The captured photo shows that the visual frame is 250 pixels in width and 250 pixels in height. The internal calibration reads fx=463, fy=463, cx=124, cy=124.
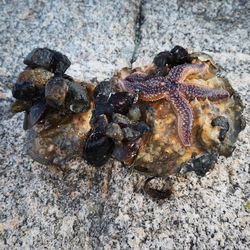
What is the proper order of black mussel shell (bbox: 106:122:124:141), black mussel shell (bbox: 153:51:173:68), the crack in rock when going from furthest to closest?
the crack in rock
black mussel shell (bbox: 153:51:173:68)
black mussel shell (bbox: 106:122:124:141)

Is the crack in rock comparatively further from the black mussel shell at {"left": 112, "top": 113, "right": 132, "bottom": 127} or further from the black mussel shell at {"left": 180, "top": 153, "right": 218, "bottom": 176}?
the black mussel shell at {"left": 180, "top": 153, "right": 218, "bottom": 176}

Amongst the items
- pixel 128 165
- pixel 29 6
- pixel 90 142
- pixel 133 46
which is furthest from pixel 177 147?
pixel 29 6

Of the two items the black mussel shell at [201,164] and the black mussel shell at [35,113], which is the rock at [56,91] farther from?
the black mussel shell at [201,164]

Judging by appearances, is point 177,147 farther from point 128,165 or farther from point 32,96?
point 32,96

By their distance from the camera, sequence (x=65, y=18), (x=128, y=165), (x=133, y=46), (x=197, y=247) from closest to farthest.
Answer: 1. (x=197, y=247)
2. (x=128, y=165)
3. (x=133, y=46)
4. (x=65, y=18)

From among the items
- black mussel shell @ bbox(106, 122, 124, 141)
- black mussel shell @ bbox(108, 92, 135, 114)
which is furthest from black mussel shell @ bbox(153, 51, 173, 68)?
black mussel shell @ bbox(106, 122, 124, 141)

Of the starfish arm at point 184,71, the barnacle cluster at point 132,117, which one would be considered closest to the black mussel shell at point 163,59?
the barnacle cluster at point 132,117
